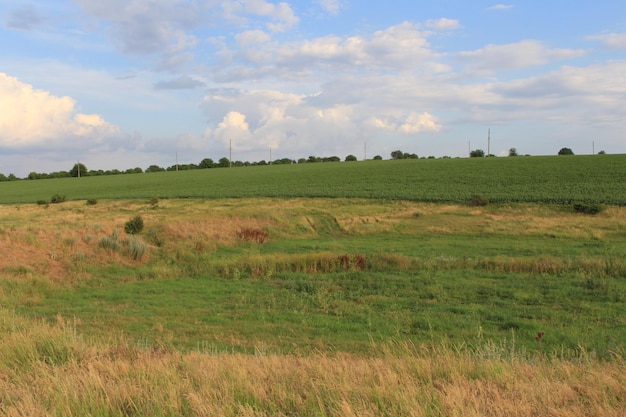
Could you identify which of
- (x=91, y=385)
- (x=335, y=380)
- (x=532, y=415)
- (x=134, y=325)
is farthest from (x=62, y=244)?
(x=532, y=415)

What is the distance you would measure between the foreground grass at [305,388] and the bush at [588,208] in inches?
1297

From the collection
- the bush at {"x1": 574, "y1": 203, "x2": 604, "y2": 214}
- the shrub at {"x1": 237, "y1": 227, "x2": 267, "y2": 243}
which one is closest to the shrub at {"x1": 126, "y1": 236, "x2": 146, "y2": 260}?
the shrub at {"x1": 237, "y1": 227, "x2": 267, "y2": 243}

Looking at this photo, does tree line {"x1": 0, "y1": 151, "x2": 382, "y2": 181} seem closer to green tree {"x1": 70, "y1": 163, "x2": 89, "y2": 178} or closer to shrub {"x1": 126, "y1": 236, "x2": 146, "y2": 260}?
green tree {"x1": 70, "y1": 163, "x2": 89, "y2": 178}

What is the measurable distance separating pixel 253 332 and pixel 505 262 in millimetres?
10461

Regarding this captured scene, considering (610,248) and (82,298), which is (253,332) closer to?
(82,298)

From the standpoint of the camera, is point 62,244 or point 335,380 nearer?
point 335,380

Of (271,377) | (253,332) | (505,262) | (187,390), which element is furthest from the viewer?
(505,262)

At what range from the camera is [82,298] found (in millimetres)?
12773

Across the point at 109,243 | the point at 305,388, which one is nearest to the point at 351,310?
the point at 305,388

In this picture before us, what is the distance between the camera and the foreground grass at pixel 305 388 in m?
3.64

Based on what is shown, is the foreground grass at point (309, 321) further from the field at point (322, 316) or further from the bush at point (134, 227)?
the bush at point (134, 227)

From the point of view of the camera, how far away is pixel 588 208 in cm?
3319

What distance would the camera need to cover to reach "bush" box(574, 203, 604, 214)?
32750mm

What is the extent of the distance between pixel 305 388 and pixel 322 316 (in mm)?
6651
